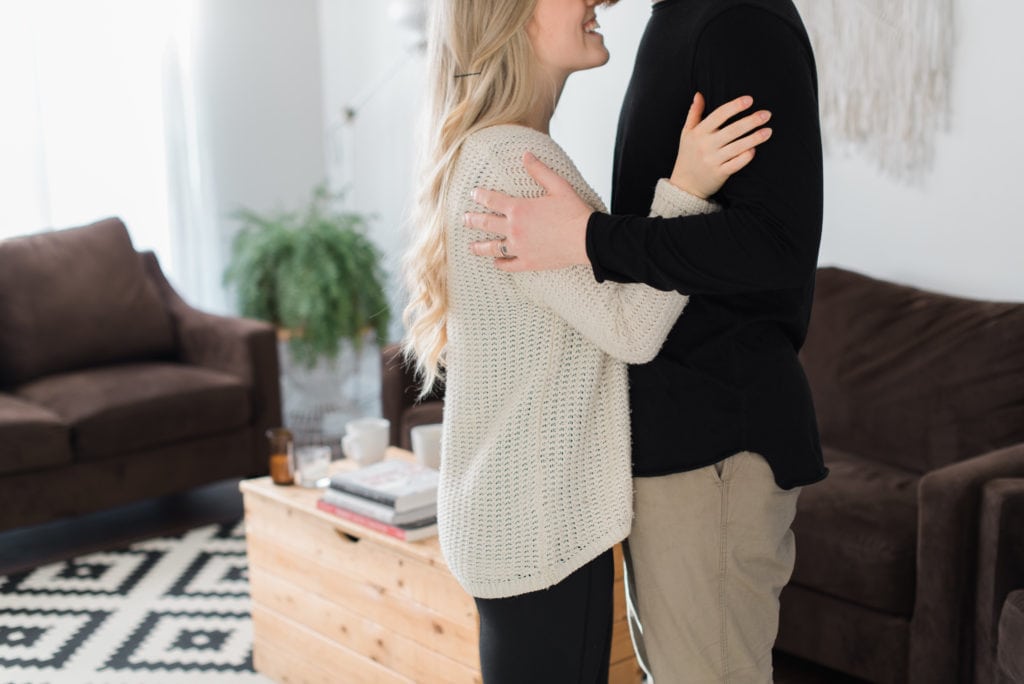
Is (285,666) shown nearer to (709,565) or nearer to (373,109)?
(709,565)

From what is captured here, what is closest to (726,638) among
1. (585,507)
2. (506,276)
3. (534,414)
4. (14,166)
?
(585,507)

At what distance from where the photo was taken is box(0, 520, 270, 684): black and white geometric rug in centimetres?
244

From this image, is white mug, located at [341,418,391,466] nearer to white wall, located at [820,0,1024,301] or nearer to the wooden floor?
the wooden floor

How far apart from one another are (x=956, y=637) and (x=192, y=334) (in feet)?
8.53

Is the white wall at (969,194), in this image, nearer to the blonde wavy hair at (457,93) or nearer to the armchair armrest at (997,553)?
the armchair armrest at (997,553)

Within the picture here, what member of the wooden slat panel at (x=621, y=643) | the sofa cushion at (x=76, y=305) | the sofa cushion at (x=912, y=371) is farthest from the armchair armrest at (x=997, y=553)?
the sofa cushion at (x=76, y=305)

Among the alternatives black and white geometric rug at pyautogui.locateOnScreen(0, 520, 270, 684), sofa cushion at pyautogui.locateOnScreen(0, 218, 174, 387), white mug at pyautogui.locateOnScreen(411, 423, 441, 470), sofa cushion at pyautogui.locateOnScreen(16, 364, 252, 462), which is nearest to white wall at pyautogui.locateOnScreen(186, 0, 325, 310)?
sofa cushion at pyautogui.locateOnScreen(0, 218, 174, 387)

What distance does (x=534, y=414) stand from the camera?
121 cm

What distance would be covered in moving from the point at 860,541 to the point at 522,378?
4.07 feet

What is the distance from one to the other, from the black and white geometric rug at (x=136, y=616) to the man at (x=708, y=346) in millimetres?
1476

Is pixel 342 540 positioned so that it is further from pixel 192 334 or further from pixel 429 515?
pixel 192 334

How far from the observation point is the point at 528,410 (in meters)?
1.21

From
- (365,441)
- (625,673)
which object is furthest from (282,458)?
(625,673)

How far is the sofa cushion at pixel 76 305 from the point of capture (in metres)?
3.49
